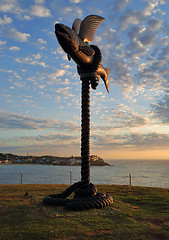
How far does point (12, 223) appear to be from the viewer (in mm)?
5242

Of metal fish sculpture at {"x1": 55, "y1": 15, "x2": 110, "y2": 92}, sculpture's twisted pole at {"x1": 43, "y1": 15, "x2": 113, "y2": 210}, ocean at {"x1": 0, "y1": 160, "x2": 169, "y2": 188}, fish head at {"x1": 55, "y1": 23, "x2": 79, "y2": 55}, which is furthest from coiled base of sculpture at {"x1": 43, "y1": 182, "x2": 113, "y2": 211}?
ocean at {"x1": 0, "y1": 160, "x2": 169, "y2": 188}

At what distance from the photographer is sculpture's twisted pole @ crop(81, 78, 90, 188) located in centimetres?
802

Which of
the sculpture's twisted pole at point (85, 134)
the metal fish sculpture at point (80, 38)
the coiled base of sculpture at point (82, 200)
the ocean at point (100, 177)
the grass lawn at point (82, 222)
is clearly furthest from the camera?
the ocean at point (100, 177)

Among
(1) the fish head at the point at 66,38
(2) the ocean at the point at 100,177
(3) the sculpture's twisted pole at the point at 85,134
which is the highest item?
(1) the fish head at the point at 66,38

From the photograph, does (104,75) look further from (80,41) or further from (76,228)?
(76,228)

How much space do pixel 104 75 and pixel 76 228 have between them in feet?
24.3

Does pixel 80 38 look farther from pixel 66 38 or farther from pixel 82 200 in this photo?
pixel 82 200

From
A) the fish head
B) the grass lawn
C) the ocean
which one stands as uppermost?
the fish head

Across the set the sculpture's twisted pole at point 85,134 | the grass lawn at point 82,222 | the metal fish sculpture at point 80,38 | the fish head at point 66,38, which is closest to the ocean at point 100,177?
the sculpture's twisted pole at point 85,134

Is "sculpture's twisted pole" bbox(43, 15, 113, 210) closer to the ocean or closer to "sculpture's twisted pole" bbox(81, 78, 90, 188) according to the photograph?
"sculpture's twisted pole" bbox(81, 78, 90, 188)

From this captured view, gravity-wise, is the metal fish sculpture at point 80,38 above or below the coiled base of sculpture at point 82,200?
above

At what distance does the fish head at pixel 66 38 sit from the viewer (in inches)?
272

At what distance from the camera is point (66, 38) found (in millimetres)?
7059

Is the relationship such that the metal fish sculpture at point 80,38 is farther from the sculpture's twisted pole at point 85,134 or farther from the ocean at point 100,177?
the ocean at point 100,177
